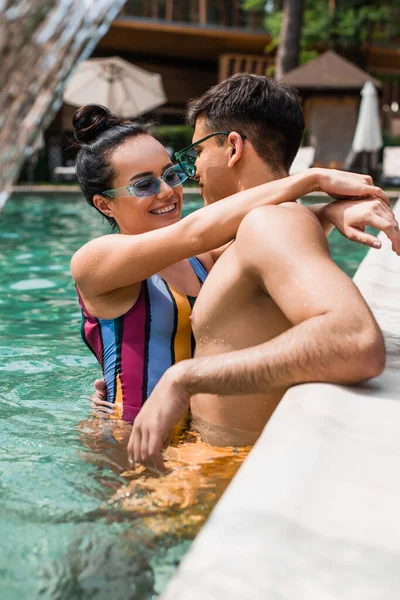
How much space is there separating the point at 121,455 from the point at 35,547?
0.57 m

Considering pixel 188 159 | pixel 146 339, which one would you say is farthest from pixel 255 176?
pixel 146 339

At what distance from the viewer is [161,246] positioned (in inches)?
98.0

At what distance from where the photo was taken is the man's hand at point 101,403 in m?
3.10

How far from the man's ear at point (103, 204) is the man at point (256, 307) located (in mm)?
483

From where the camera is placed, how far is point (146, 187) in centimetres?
304

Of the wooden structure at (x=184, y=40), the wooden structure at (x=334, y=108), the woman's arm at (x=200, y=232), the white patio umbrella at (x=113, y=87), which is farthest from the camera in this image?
the wooden structure at (x=184, y=40)

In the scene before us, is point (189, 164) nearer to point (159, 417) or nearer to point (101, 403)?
point (101, 403)

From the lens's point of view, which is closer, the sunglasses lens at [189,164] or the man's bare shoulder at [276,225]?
the man's bare shoulder at [276,225]

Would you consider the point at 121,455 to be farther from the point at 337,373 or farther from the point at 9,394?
the point at 9,394

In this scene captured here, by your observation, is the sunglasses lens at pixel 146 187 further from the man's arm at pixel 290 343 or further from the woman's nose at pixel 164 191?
the man's arm at pixel 290 343

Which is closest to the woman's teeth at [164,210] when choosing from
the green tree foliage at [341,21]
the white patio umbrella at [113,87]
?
the white patio umbrella at [113,87]

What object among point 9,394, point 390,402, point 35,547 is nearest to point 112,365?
point 35,547

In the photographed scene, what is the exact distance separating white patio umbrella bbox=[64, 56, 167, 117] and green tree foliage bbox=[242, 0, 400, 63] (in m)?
6.22

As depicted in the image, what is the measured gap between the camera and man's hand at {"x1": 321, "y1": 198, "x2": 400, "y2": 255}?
2.42m
